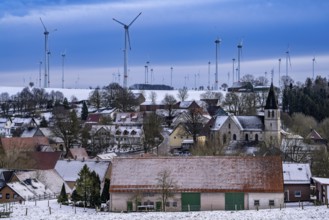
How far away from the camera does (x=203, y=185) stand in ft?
155

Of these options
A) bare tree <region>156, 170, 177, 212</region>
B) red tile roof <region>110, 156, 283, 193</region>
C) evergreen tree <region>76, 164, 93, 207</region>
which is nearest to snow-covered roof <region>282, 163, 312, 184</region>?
red tile roof <region>110, 156, 283, 193</region>

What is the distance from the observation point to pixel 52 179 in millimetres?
62688

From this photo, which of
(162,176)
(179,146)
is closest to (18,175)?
(162,176)

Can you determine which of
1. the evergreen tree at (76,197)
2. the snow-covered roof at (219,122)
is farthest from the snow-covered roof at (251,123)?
the evergreen tree at (76,197)

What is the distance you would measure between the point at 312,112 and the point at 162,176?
89.2 metres

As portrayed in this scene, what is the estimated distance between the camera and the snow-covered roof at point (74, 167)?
65.8 m

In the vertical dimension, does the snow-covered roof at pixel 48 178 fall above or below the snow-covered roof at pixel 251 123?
below

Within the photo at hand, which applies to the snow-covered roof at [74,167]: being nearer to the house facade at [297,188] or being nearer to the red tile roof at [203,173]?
the red tile roof at [203,173]

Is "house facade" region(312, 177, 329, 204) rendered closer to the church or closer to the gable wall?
the gable wall

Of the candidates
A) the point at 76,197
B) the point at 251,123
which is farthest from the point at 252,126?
the point at 76,197

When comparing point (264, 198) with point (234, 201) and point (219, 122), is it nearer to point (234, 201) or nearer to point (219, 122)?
point (234, 201)

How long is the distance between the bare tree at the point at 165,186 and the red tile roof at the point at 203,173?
30cm

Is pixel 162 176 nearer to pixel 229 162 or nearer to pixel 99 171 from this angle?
pixel 229 162

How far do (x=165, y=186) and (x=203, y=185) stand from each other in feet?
9.13
